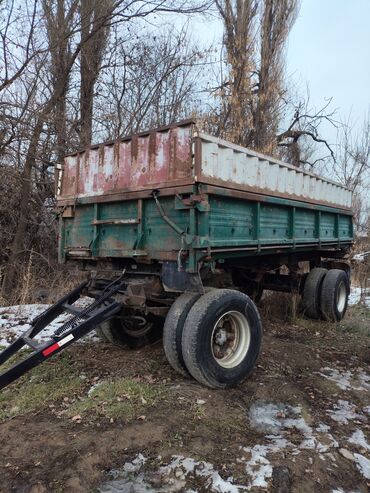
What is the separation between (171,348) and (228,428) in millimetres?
981

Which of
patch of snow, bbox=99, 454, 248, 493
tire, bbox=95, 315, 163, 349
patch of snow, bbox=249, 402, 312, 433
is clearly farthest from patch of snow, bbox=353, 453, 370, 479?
tire, bbox=95, 315, 163, 349

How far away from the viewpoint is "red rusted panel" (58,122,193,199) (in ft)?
13.4

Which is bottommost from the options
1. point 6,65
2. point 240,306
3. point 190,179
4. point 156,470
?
point 156,470

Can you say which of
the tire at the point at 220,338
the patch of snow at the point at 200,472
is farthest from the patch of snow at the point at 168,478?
the tire at the point at 220,338

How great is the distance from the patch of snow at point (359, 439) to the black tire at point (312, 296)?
3946 millimetres

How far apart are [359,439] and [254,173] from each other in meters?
2.99

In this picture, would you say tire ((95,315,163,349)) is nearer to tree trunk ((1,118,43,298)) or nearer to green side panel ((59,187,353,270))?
green side panel ((59,187,353,270))

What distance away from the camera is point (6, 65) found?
8672 millimetres

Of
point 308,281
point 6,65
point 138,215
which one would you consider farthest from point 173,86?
point 138,215

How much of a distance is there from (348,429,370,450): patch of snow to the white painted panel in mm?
2572

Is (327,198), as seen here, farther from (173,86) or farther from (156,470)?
(173,86)

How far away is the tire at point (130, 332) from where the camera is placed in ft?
17.0

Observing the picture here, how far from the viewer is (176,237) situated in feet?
13.4

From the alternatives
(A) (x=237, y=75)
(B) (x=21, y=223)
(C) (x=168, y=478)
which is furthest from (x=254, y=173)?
(A) (x=237, y=75)
